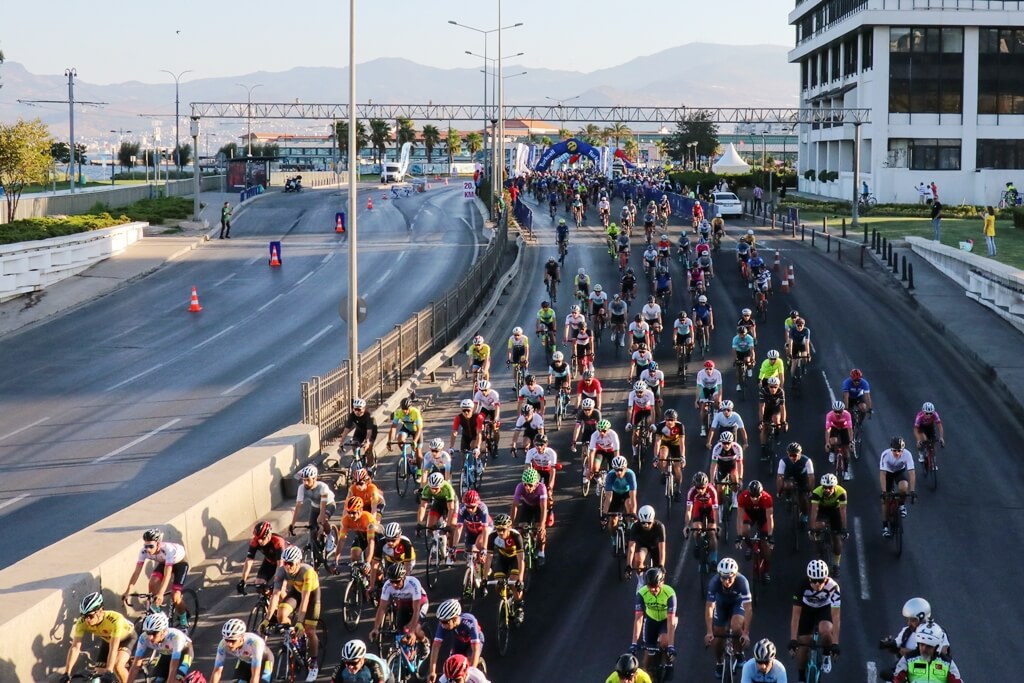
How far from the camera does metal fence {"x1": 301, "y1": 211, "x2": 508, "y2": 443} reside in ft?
72.8

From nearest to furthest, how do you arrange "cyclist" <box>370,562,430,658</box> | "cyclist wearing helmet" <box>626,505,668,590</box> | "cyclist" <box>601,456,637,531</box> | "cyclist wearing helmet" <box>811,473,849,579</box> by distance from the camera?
1. "cyclist" <box>370,562,430,658</box>
2. "cyclist wearing helmet" <box>626,505,668,590</box>
3. "cyclist wearing helmet" <box>811,473,849,579</box>
4. "cyclist" <box>601,456,637,531</box>

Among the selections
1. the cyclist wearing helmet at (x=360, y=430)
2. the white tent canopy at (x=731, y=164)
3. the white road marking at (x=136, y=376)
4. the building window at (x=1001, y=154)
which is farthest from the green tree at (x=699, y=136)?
the cyclist wearing helmet at (x=360, y=430)

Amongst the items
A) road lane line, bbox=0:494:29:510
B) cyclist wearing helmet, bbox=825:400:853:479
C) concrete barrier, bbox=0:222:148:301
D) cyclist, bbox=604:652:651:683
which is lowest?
road lane line, bbox=0:494:29:510

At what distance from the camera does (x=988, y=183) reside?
260ft

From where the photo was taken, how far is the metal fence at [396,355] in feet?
72.8

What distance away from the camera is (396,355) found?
27344mm

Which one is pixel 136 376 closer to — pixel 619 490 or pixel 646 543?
pixel 619 490

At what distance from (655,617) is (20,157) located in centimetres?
4873

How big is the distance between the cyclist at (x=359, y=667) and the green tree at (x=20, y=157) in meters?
47.2

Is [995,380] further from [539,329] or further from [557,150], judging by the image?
[557,150]

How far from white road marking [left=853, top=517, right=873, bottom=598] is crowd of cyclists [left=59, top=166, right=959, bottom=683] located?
0.34 m

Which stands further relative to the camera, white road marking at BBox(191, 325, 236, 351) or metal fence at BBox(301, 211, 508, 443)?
white road marking at BBox(191, 325, 236, 351)

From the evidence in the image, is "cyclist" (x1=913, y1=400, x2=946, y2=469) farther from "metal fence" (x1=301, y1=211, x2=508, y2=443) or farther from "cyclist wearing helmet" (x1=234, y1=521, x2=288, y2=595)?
"cyclist wearing helmet" (x1=234, y1=521, x2=288, y2=595)

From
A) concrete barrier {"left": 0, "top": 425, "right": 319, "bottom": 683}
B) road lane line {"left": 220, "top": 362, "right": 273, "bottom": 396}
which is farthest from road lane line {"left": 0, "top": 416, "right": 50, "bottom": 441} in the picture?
concrete barrier {"left": 0, "top": 425, "right": 319, "bottom": 683}
